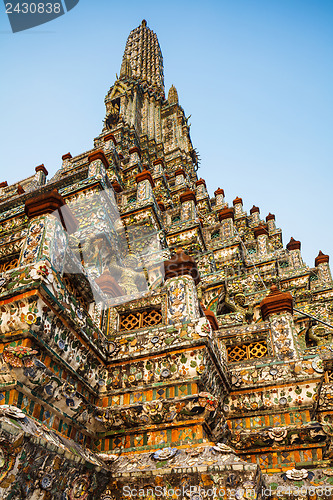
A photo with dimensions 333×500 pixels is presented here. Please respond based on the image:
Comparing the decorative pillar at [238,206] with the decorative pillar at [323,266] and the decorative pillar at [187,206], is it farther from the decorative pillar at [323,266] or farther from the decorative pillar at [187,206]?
the decorative pillar at [187,206]

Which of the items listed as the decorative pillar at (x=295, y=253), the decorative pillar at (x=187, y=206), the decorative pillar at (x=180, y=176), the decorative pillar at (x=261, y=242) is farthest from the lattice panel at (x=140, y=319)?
the decorative pillar at (x=295, y=253)

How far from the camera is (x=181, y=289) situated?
5.14 metres

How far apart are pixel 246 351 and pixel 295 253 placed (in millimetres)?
11576

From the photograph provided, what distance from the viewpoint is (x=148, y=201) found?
26.5 ft

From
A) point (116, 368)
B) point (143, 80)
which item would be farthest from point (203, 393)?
point (143, 80)

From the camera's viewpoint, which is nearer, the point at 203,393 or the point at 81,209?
the point at 203,393

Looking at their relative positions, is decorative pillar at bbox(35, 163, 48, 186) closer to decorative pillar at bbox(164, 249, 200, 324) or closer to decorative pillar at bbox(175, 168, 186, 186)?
decorative pillar at bbox(175, 168, 186, 186)

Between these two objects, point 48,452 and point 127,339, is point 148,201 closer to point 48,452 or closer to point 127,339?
point 127,339

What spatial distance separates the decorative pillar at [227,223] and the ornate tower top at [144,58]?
15651 mm

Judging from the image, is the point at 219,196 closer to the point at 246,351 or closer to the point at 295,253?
the point at 295,253

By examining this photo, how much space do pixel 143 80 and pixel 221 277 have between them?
2217 cm

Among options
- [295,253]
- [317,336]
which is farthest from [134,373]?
[295,253]

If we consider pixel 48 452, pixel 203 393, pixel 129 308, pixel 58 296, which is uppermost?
pixel 129 308

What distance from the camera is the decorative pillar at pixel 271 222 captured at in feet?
74.4
